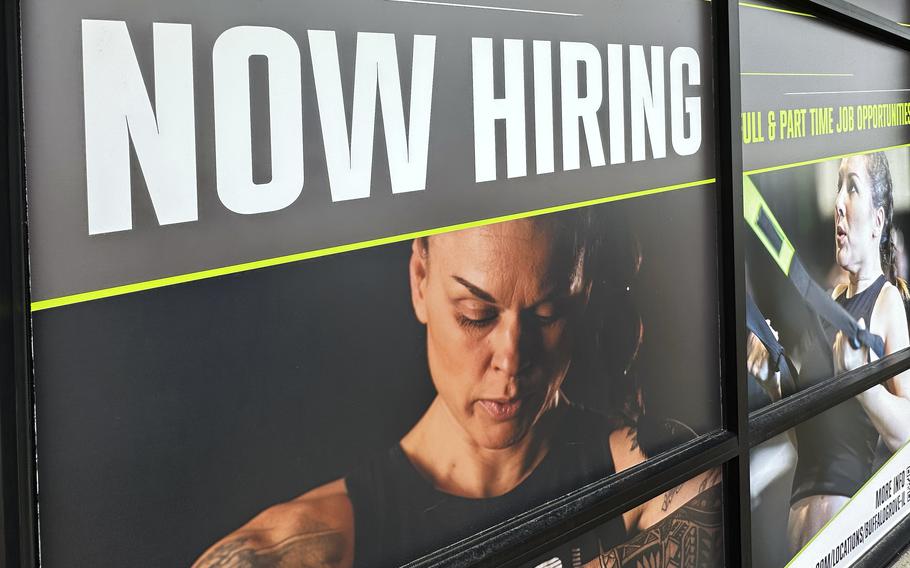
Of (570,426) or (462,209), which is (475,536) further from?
(462,209)

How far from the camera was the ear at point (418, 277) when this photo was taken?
1.42 metres

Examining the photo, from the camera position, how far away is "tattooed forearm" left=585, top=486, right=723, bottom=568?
6.05ft

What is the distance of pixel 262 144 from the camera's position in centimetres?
121

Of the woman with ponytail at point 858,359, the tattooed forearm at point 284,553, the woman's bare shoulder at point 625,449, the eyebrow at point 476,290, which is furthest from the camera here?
the woman with ponytail at point 858,359

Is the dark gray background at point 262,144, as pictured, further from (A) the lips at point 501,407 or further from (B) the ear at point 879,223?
(B) the ear at point 879,223

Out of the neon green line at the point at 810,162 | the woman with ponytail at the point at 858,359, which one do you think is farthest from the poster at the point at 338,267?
the woman with ponytail at the point at 858,359

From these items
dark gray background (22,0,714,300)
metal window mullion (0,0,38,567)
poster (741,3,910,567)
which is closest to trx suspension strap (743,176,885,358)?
poster (741,3,910,567)

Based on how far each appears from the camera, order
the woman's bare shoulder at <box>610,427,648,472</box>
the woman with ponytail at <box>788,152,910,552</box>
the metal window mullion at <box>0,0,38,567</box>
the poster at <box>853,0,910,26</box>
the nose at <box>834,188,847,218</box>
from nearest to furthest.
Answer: the metal window mullion at <box>0,0,38,567</box>
the woman's bare shoulder at <box>610,427,648,472</box>
the woman with ponytail at <box>788,152,910,552</box>
the nose at <box>834,188,847,218</box>
the poster at <box>853,0,910,26</box>

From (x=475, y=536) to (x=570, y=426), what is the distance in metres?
0.32

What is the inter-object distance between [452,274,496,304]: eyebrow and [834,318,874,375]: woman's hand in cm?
160

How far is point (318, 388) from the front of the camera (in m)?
1.29

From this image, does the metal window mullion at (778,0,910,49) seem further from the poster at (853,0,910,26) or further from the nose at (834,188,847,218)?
the nose at (834,188,847,218)

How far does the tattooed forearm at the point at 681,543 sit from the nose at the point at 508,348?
0.50 meters

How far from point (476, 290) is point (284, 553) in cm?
56
